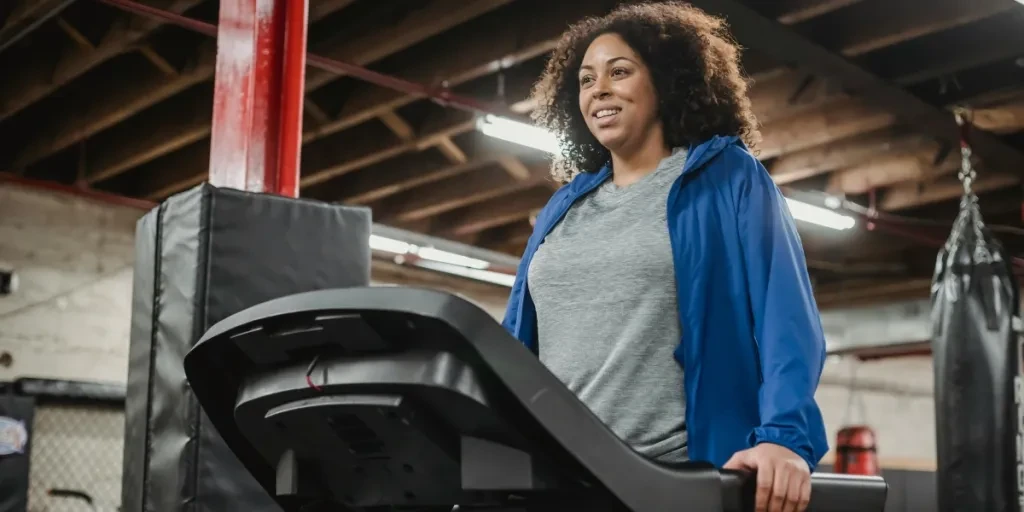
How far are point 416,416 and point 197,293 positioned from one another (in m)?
1.33

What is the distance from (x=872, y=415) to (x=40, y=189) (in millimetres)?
7995

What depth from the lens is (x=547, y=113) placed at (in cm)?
166

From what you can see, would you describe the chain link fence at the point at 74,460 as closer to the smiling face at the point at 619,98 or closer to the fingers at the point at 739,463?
the smiling face at the point at 619,98

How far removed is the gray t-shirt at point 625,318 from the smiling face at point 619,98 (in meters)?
0.06

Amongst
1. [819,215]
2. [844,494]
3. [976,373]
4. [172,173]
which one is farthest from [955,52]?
[172,173]

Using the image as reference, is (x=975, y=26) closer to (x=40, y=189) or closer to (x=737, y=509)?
(x=737, y=509)

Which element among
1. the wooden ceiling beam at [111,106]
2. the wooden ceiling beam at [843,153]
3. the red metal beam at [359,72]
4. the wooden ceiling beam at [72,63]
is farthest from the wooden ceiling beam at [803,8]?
the wooden ceiling beam at [111,106]

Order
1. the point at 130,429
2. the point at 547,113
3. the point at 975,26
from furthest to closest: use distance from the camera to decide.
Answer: the point at 975,26 → the point at 130,429 → the point at 547,113

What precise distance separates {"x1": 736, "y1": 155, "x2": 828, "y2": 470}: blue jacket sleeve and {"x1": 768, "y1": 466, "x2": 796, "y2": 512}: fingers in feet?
0.21

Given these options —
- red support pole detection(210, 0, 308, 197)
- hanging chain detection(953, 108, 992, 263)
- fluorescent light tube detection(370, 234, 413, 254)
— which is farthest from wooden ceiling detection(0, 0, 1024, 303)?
red support pole detection(210, 0, 308, 197)

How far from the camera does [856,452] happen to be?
7688mm

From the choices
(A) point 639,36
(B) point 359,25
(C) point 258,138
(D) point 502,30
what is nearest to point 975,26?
(D) point 502,30

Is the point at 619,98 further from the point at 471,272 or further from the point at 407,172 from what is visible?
the point at 471,272

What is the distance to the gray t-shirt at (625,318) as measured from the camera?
119 centimetres
